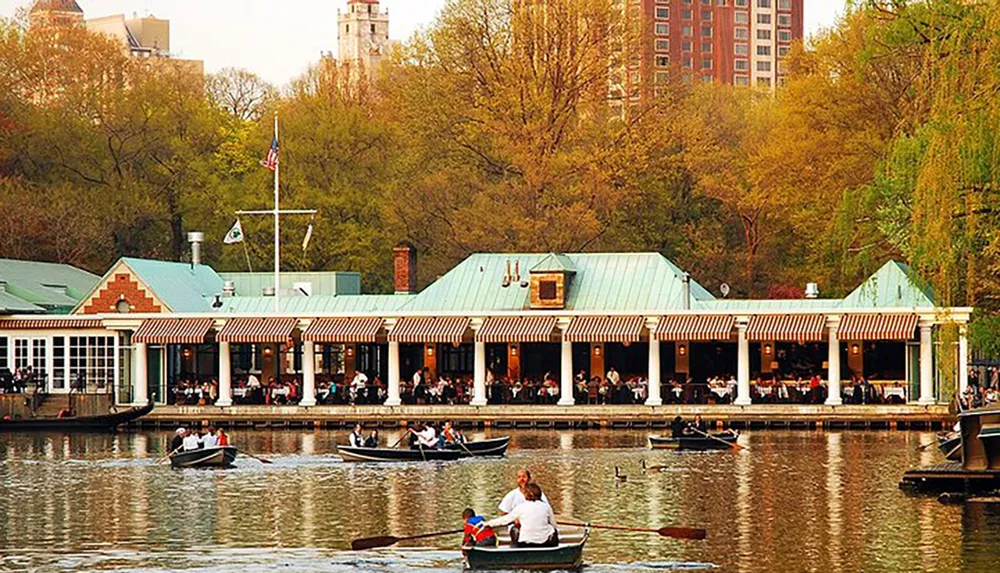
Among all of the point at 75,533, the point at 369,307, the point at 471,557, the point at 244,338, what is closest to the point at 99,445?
the point at 244,338

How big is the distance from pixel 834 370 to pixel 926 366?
308 cm

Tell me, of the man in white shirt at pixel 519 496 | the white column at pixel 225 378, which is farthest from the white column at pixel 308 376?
the man in white shirt at pixel 519 496

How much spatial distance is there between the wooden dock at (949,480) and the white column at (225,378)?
111 ft

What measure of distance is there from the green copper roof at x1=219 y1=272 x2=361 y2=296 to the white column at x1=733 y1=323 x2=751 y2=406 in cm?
2090

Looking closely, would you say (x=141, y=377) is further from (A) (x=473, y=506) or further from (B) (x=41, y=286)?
(A) (x=473, y=506)

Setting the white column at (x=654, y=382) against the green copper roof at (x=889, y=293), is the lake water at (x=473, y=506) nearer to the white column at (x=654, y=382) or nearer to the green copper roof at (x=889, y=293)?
the white column at (x=654, y=382)

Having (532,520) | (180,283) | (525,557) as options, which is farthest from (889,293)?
(525,557)

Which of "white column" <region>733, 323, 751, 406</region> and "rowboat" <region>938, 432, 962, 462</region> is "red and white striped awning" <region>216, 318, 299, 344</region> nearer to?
"white column" <region>733, 323, 751, 406</region>

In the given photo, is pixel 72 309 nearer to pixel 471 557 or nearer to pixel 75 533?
pixel 75 533

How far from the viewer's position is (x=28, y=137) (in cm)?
9800

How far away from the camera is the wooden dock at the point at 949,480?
139 feet

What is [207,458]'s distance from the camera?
55.0m

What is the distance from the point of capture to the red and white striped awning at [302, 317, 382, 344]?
7131cm

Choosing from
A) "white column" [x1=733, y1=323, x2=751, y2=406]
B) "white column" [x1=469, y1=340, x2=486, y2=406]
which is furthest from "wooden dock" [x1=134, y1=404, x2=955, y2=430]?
"white column" [x1=733, y1=323, x2=751, y2=406]
